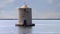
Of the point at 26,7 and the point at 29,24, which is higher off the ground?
the point at 26,7

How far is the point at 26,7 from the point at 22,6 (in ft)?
1.13

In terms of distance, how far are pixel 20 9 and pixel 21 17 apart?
0.48 metres

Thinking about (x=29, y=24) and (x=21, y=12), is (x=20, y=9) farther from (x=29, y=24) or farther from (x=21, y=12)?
(x=29, y=24)

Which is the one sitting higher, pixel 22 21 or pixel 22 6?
pixel 22 6

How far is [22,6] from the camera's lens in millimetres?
14195

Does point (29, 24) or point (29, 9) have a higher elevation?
point (29, 9)

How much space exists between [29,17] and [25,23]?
1.45ft

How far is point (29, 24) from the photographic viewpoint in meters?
14.3

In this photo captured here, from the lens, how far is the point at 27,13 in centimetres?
1406

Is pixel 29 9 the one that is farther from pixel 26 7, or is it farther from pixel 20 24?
pixel 20 24

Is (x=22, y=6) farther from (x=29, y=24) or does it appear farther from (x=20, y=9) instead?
(x=29, y=24)

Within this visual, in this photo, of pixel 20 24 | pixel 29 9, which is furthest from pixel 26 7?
pixel 20 24

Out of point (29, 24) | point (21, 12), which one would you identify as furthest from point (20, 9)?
point (29, 24)

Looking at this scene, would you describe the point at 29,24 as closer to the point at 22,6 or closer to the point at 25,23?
the point at 25,23
